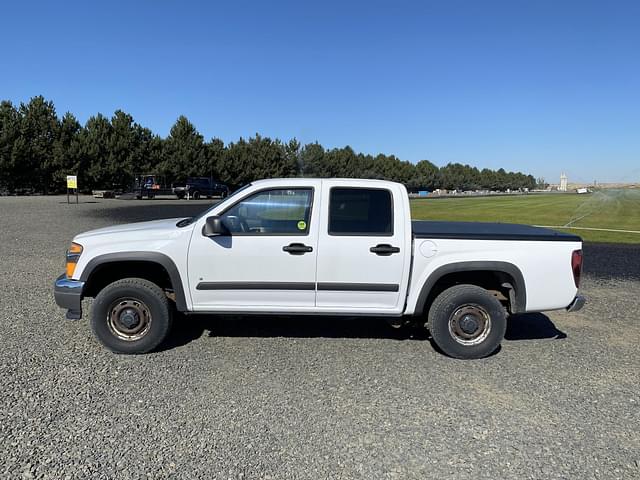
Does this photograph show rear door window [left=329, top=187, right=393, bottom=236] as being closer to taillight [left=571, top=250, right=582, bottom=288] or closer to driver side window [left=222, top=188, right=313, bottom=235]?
driver side window [left=222, top=188, right=313, bottom=235]

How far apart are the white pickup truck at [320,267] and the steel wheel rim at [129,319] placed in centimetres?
1

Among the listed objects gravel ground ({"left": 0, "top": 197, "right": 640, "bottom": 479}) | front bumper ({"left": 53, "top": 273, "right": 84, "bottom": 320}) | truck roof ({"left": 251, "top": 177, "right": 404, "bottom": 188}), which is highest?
truck roof ({"left": 251, "top": 177, "right": 404, "bottom": 188})

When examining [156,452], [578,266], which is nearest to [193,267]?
[156,452]

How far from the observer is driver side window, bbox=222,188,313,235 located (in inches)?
184

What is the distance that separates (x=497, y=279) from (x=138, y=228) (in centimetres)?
385

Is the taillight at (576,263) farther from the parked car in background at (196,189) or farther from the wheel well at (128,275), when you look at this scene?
the parked car in background at (196,189)

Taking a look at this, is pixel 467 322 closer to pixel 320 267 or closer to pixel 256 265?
pixel 320 267

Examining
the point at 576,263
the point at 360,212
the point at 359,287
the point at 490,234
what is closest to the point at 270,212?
the point at 360,212

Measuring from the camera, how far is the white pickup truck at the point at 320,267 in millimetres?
4535

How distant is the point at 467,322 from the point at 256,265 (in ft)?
7.17

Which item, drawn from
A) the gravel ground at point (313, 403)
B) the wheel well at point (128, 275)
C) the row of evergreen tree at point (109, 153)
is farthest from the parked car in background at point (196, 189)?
the wheel well at point (128, 275)

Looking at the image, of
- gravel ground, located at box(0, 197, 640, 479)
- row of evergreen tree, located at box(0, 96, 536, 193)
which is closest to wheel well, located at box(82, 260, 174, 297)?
gravel ground, located at box(0, 197, 640, 479)

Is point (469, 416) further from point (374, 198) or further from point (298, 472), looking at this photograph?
point (374, 198)

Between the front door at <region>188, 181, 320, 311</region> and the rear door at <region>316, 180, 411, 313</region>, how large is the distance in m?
0.14
